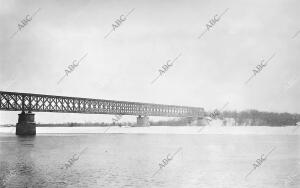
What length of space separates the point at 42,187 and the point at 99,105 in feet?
287

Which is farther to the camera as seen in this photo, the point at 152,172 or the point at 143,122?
the point at 143,122

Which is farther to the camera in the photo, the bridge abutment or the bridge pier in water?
the bridge abutment

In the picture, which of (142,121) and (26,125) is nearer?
(26,125)

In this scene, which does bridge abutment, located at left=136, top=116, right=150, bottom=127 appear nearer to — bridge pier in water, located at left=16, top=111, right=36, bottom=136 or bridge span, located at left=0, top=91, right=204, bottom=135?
bridge span, located at left=0, top=91, right=204, bottom=135

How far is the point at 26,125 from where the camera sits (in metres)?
76.2

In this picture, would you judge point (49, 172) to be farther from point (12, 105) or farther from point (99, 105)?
point (99, 105)

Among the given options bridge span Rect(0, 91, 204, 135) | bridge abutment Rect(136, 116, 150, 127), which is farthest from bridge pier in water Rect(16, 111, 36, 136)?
bridge abutment Rect(136, 116, 150, 127)

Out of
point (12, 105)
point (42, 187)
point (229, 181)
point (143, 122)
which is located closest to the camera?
point (42, 187)

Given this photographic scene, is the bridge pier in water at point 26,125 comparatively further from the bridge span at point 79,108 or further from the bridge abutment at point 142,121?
the bridge abutment at point 142,121

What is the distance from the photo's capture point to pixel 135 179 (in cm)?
1720

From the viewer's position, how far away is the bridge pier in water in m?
75.1

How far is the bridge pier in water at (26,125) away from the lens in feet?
246

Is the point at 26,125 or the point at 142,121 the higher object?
the point at 142,121

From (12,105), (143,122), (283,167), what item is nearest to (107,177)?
(283,167)
